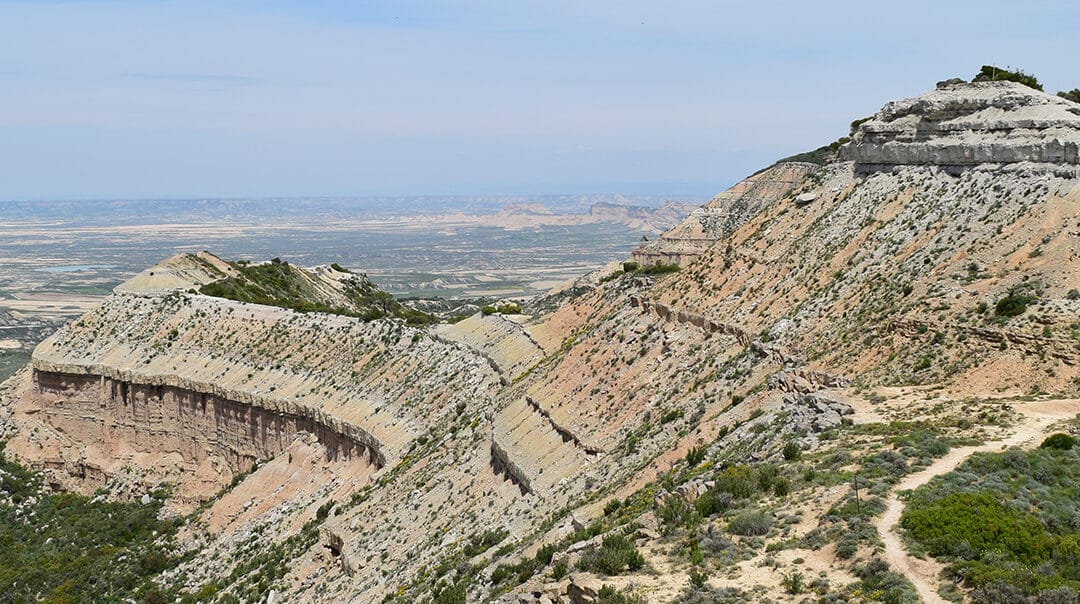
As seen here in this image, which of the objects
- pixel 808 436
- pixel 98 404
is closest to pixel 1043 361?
pixel 808 436

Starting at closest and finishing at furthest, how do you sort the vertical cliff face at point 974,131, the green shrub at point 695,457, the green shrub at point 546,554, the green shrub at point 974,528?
the green shrub at point 974,528 < the green shrub at point 546,554 < the green shrub at point 695,457 < the vertical cliff face at point 974,131

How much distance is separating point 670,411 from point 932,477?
1249cm

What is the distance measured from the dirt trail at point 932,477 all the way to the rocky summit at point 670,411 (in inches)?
2.5

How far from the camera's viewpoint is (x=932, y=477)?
58.6ft

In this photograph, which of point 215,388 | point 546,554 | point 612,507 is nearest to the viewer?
point 546,554

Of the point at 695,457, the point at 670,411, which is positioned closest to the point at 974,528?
the point at 695,457

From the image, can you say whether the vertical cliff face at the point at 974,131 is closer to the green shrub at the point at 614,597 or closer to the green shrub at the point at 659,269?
the green shrub at the point at 659,269

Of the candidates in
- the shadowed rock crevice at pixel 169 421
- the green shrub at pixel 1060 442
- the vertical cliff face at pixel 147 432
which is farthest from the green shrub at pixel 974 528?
the vertical cliff face at pixel 147 432

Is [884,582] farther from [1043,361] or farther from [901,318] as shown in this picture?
[901,318]

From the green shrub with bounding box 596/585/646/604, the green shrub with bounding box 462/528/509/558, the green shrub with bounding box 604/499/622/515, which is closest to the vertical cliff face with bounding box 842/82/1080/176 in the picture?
the green shrub with bounding box 604/499/622/515

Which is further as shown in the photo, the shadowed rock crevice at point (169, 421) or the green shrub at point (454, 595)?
the shadowed rock crevice at point (169, 421)

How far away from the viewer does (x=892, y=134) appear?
3938cm

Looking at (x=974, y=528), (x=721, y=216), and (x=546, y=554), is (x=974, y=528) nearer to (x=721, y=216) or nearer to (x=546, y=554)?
(x=546, y=554)

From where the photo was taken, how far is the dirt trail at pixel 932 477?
15.1m
